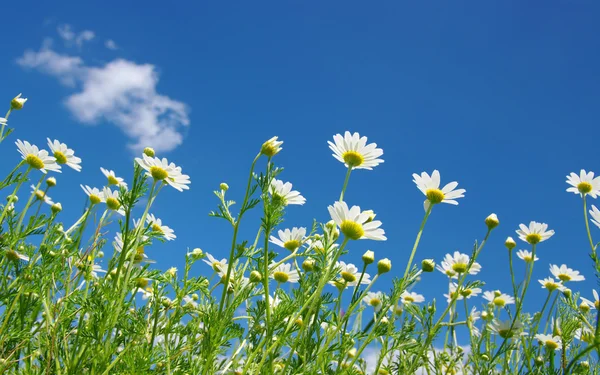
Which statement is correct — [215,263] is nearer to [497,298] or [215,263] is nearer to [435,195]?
[435,195]

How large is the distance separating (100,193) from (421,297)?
8.30 ft

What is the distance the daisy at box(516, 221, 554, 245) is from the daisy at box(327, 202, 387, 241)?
174 centimetres

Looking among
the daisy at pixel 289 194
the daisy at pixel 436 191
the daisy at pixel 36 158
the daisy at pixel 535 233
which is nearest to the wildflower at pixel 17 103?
the daisy at pixel 36 158

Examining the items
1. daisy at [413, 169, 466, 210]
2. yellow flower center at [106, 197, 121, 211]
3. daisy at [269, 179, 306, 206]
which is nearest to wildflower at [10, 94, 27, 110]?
yellow flower center at [106, 197, 121, 211]

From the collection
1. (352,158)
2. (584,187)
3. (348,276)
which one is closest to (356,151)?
(352,158)

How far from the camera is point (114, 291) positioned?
6.14 feet

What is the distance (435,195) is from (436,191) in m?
0.02

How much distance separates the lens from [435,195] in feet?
7.55

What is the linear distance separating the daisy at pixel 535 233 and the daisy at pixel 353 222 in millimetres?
1743

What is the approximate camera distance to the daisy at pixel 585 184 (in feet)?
10.5

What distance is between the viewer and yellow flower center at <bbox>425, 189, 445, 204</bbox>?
2.29 m

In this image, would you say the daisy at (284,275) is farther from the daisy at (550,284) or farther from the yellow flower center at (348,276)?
the daisy at (550,284)

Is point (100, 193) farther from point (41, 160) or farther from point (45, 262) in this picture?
point (45, 262)

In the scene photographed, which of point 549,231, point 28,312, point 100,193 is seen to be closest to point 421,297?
point 549,231
